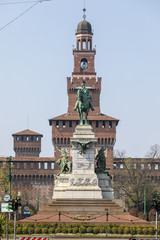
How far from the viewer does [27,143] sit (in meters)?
174

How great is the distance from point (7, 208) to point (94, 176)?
57.9 feet

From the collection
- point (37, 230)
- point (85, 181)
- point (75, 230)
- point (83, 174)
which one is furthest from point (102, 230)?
point (83, 174)

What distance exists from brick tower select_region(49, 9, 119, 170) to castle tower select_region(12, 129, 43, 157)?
1502 inches

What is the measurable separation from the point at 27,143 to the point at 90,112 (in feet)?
139

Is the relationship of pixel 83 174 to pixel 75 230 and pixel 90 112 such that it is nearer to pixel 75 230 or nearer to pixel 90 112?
pixel 75 230

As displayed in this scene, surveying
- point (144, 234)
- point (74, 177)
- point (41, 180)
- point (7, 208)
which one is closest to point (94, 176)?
point (74, 177)

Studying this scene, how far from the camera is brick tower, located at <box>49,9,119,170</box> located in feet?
433

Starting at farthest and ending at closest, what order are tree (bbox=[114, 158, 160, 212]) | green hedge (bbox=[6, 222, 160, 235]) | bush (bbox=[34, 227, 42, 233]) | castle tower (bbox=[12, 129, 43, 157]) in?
castle tower (bbox=[12, 129, 43, 157])
tree (bbox=[114, 158, 160, 212])
bush (bbox=[34, 227, 42, 233])
green hedge (bbox=[6, 222, 160, 235])

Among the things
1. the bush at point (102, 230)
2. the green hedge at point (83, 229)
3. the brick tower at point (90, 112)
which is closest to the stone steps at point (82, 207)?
the green hedge at point (83, 229)

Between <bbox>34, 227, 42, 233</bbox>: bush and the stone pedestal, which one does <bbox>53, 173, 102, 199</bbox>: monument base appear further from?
<bbox>34, 227, 42, 233</bbox>: bush

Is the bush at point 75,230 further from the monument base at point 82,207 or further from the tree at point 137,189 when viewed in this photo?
the tree at point 137,189

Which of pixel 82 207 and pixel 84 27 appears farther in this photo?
pixel 84 27

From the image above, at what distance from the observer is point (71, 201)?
62594 mm

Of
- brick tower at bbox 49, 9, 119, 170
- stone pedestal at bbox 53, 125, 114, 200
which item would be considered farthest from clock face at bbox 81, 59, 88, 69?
stone pedestal at bbox 53, 125, 114, 200
